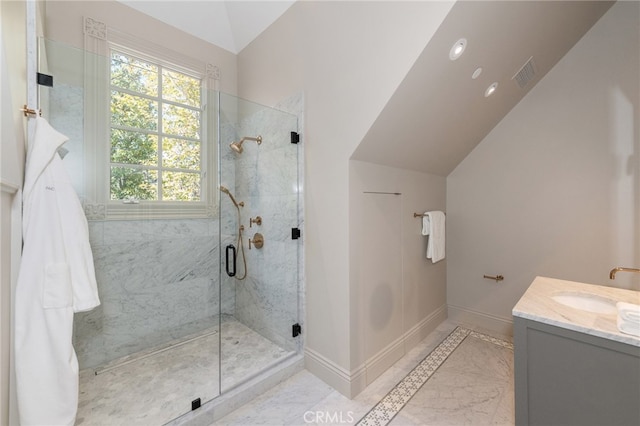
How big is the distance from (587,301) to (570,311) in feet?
1.33

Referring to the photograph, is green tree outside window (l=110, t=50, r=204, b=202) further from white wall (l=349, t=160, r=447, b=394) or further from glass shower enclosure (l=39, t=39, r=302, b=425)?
white wall (l=349, t=160, r=447, b=394)

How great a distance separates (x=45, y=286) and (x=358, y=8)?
7.12 feet

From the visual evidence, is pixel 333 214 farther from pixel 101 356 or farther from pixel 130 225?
pixel 101 356

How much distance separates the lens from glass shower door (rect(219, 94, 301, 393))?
2.19m

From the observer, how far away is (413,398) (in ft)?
5.72

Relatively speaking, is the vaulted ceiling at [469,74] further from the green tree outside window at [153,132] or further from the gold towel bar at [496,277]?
the green tree outside window at [153,132]

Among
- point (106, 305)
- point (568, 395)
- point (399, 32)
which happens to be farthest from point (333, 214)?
point (106, 305)

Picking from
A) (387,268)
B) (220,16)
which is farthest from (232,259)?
(220,16)

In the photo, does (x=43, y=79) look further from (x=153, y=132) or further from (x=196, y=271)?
(x=196, y=271)

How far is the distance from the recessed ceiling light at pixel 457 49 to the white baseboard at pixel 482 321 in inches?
94.9

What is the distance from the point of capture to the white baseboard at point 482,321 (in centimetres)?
252

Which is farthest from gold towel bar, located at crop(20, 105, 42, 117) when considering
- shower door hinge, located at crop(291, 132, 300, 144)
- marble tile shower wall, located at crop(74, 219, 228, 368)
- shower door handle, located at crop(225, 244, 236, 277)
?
shower door handle, located at crop(225, 244, 236, 277)

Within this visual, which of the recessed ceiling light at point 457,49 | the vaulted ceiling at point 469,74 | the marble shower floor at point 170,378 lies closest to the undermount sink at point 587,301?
the vaulted ceiling at point 469,74

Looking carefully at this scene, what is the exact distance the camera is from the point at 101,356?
2.02 metres
